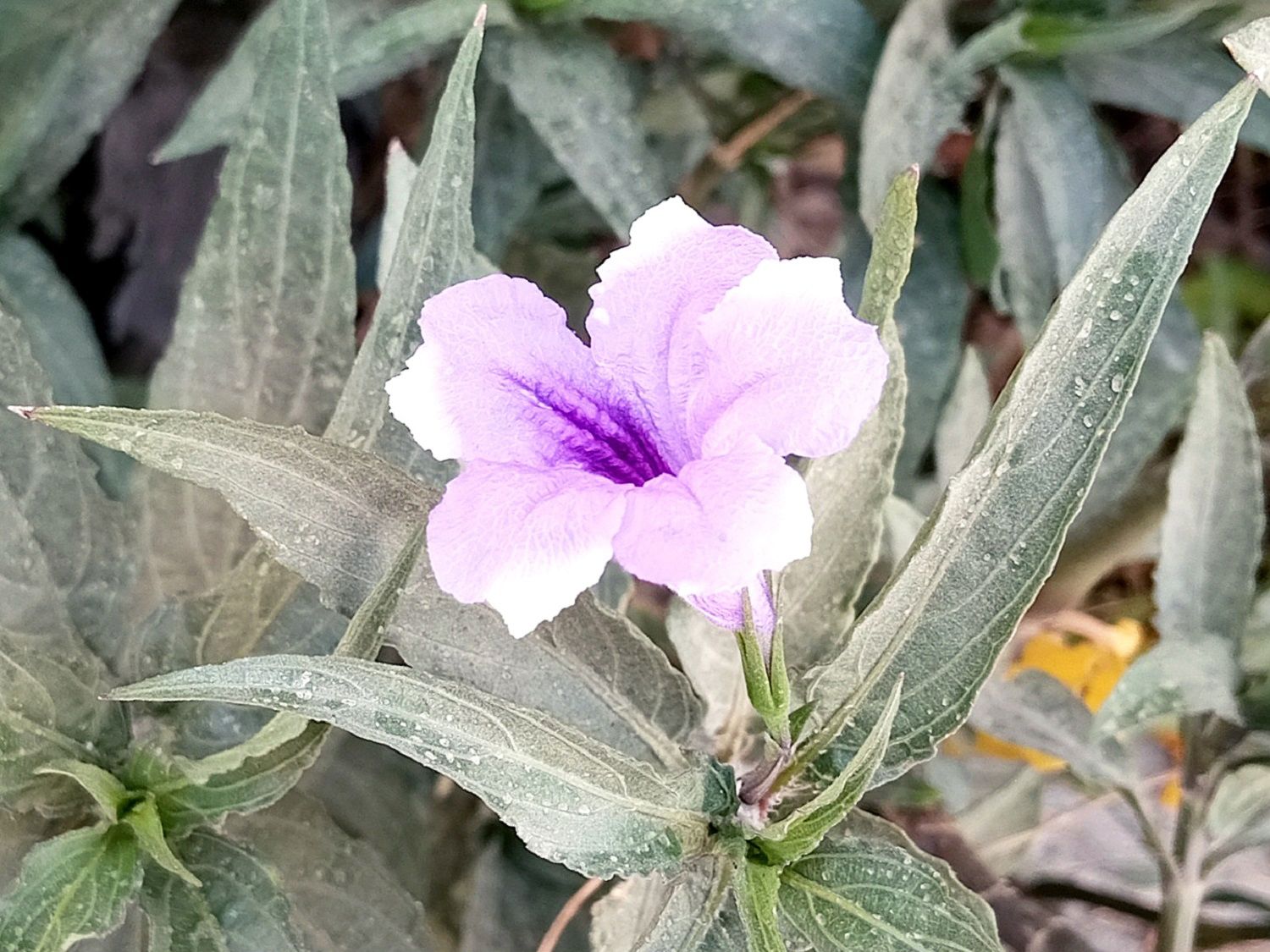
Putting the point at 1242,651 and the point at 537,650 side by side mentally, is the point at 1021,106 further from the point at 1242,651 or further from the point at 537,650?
the point at 537,650

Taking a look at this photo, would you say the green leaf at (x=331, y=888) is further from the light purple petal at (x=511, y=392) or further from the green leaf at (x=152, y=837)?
the light purple petal at (x=511, y=392)

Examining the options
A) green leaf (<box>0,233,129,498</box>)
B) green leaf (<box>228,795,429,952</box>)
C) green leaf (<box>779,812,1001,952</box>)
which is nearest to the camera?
green leaf (<box>779,812,1001,952</box>)

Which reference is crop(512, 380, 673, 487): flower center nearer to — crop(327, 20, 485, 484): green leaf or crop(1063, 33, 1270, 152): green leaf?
crop(327, 20, 485, 484): green leaf

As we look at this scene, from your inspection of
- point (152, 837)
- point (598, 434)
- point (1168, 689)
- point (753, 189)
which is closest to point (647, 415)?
point (598, 434)

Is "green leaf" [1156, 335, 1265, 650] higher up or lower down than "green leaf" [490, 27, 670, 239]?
lower down

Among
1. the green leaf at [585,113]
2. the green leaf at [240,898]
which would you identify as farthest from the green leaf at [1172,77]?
the green leaf at [240,898]

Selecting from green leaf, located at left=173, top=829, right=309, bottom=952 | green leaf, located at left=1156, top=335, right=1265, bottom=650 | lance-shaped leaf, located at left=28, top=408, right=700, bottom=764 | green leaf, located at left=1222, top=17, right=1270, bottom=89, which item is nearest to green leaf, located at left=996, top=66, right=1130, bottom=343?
green leaf, located at left=1156, top=335, right=1265, bottom=650

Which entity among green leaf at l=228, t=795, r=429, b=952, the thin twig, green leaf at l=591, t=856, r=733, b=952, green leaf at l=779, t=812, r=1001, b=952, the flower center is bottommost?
the thin twig

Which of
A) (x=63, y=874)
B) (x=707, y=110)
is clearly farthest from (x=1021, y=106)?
(x=63, y=874)
